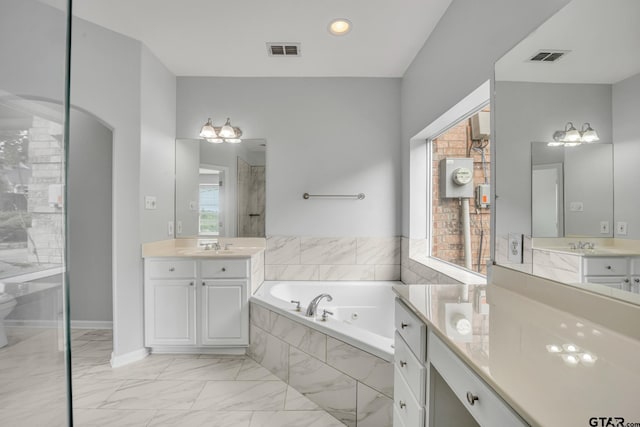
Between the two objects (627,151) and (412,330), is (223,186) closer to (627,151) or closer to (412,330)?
(412,330)

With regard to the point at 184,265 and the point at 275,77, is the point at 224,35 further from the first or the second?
the point at 184,265

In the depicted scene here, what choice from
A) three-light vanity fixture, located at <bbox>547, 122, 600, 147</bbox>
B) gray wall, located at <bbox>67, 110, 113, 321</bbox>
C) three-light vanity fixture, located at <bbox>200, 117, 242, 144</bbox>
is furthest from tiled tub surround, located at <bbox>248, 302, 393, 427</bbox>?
gray wall, located at <bbox>67, 110, 113, 321</bbox>

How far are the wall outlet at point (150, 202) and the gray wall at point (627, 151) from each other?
292cm

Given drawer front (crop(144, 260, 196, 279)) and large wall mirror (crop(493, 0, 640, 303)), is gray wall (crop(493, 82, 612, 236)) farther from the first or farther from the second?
drawer front (crop(144, 260, 196, 279))

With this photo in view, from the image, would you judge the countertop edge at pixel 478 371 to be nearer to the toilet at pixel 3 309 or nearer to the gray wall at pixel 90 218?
the toilet at pixel 3 309

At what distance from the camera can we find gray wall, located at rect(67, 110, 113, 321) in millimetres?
3072

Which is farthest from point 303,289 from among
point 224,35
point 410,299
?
point 224,35

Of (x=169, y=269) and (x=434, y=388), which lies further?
(x=169, y=269)

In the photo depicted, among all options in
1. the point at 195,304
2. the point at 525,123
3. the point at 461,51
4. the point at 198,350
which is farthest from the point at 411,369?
the point at 198,350

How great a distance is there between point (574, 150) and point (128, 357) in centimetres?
314

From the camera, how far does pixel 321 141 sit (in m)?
3.16

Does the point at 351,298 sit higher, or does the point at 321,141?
the point at 321,141

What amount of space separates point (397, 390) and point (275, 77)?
296 cm

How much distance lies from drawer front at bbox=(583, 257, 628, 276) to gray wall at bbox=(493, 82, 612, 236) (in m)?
0.16
